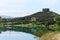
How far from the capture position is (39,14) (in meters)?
148

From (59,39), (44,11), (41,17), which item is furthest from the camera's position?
(44,11)

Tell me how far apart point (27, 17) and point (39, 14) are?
11.8 metres

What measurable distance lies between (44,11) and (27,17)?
12.2m

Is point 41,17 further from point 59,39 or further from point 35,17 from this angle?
point 59,39

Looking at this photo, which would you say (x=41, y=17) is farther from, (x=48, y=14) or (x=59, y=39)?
(x=59, y=39)

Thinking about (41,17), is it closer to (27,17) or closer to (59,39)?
(27,17)

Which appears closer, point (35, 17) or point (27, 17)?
point (35, 17)

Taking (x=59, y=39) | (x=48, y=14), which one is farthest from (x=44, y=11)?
(x=59, y=39)

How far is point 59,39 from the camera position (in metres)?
26.1

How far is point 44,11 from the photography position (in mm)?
155625

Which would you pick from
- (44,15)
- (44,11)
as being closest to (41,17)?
(44,15)

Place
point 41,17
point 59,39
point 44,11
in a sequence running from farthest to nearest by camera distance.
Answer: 1. point 44,11
2. point 41,17
3. point 59,39

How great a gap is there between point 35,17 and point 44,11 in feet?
41.4

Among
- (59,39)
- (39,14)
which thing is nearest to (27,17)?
(39,14)
